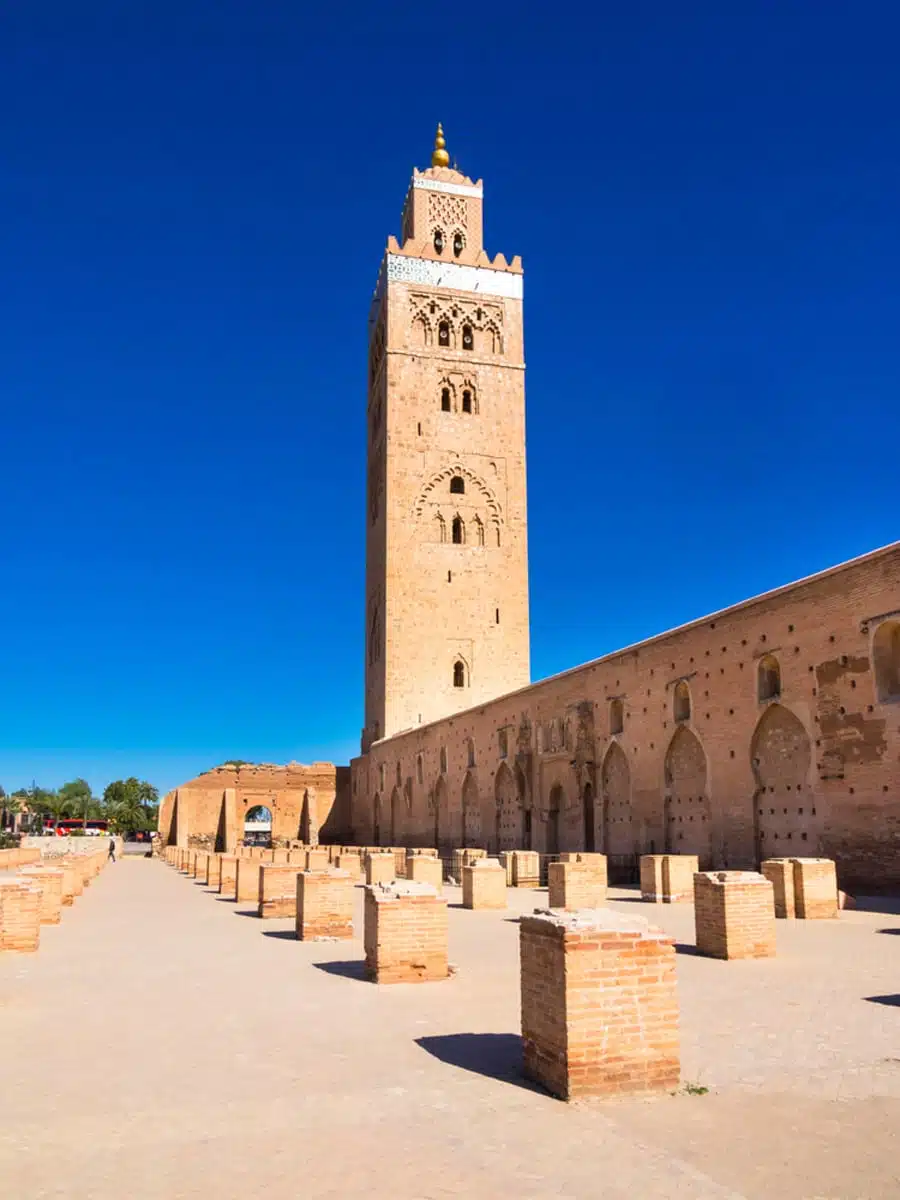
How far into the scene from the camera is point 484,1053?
5.31 metres

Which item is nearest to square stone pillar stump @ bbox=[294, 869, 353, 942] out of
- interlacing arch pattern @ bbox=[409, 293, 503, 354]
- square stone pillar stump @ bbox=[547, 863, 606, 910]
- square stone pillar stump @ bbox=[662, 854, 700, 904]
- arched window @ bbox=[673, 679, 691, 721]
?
square stone pillar stump @ bbox=[547, 863, 606, 910]

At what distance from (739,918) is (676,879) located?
238 inches

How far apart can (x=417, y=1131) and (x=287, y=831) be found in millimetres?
43563

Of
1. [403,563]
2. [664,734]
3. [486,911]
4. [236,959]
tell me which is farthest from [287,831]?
[236,959]

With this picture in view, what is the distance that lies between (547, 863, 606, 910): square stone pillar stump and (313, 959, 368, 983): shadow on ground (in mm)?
4624

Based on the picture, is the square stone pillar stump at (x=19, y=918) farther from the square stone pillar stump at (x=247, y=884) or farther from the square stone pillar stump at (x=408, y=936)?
the square stone pillar stump at (x=247, y=884)

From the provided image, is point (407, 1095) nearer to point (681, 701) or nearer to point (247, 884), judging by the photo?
point (247, 884)

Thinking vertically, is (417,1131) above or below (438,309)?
below

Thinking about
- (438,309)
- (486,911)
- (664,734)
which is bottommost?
(486,911)

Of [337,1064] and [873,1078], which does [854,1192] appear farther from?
[337,1064]

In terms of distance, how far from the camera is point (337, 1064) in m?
5.13

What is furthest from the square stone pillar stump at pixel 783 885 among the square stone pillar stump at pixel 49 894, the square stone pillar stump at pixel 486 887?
the square stone pillar stump at pixel 49 894

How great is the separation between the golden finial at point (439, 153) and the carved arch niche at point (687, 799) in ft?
122

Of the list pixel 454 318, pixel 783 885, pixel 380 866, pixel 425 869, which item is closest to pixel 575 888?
pixel 783 885
